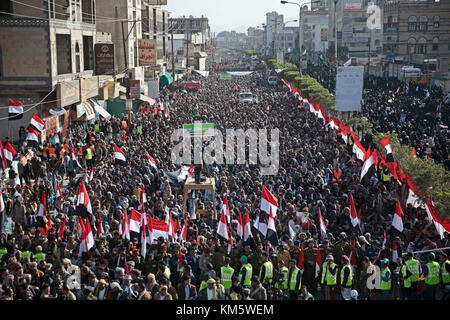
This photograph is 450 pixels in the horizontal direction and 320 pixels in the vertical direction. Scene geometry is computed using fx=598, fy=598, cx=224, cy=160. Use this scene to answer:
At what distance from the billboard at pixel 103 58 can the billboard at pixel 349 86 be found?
13.3 metres

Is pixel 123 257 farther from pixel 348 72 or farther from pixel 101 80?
pixel 101 80

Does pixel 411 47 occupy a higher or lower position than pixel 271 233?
higher

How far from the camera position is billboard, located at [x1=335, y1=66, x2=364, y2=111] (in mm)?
31984

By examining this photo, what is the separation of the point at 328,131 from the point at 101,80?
586 inches

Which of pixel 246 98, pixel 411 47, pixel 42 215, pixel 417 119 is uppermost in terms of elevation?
pixel 411 47

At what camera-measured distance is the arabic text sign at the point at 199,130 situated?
77.3 ft

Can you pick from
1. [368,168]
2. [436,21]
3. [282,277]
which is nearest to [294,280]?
[282,277]

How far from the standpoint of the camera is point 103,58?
3497 cm

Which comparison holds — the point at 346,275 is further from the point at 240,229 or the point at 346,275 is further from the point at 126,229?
the point at 126,229

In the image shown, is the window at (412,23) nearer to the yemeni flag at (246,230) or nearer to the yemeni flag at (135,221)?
the yemeni flag at (246,230)

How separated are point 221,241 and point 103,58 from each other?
2445cm

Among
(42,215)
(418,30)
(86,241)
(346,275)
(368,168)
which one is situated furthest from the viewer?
(418,30)

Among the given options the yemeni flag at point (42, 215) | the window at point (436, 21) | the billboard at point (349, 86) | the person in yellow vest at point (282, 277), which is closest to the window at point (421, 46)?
the window at point (436, 21)
